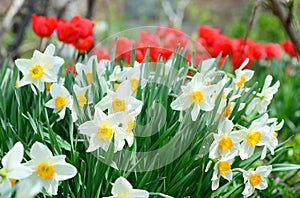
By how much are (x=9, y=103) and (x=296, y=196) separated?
96cm

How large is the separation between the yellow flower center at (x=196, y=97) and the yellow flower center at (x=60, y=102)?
315 millimetres

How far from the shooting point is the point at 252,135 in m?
1.35

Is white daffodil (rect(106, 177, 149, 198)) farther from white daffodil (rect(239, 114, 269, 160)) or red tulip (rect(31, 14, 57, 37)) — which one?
red tulip (rect(31, 14, 57, 37))

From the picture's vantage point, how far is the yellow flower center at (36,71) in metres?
1.38

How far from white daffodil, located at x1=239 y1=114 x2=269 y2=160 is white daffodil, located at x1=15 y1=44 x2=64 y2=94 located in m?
0.51

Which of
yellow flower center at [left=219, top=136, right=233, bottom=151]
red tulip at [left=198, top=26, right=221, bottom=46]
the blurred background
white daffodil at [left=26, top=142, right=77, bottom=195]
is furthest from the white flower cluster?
red tulip at [left=198, top=26, right=221, bottom=46]

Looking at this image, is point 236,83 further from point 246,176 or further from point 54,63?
point 54,63

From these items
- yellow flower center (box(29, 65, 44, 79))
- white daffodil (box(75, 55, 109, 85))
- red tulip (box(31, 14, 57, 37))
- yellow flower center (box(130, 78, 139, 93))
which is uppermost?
red tulip (box(31, 14, 57, 37))

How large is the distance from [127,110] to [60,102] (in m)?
0.22

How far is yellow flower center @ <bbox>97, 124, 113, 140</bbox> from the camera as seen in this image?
3.76 feet

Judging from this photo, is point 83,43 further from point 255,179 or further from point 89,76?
point 255,179

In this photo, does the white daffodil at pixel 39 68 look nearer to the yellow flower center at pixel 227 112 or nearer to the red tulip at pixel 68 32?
the yellow flower center at pixel 227 112

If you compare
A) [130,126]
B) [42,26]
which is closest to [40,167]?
[130,126]

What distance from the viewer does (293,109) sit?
11.0ft
